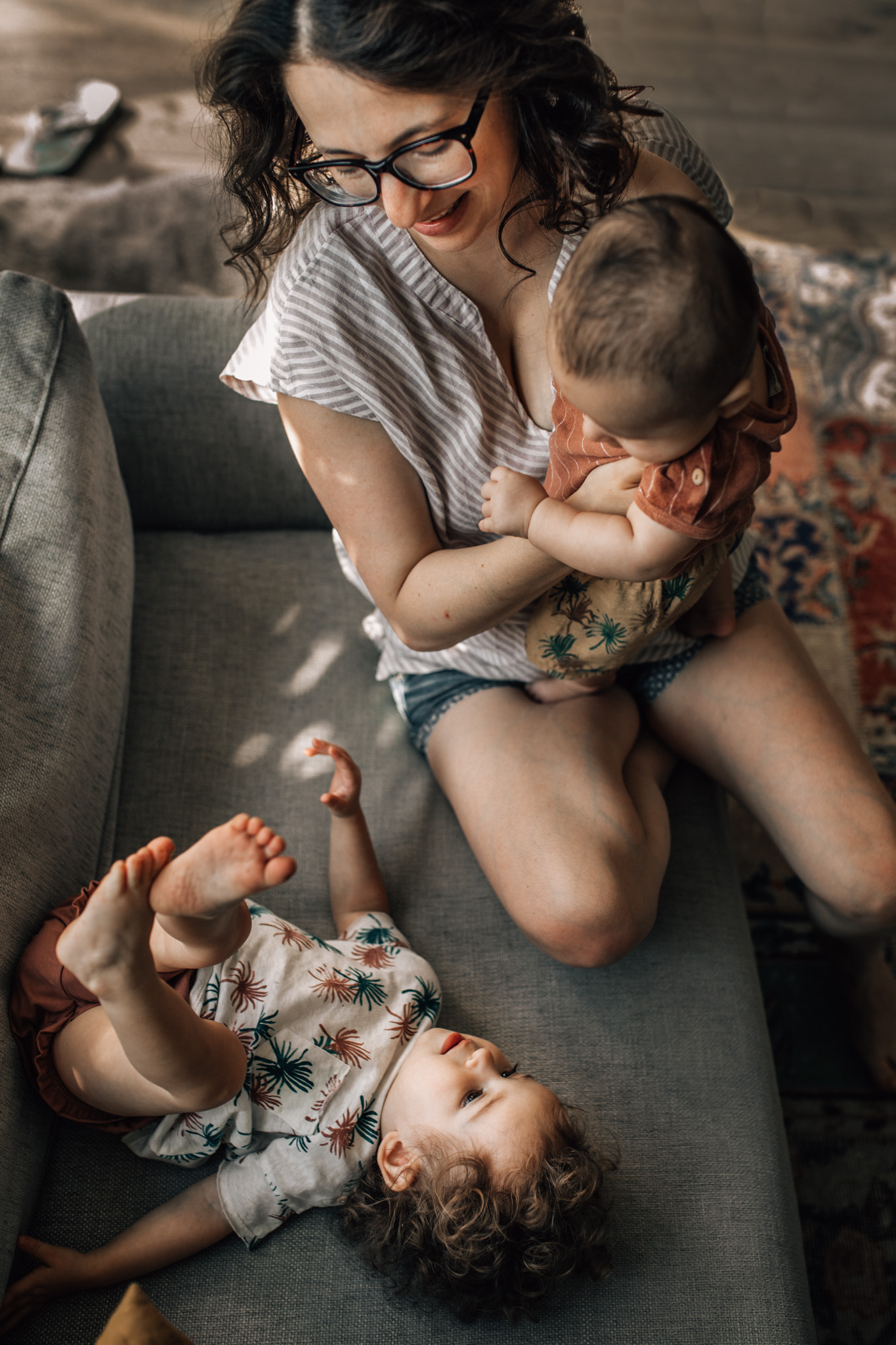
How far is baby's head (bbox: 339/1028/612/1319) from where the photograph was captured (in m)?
0.90

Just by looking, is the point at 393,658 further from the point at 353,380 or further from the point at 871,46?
the point at 871,46

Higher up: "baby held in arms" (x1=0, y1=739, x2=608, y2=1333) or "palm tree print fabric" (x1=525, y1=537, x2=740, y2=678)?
"palm tree print fabric" (x1=525, y1=537, x2=740, y2=678)

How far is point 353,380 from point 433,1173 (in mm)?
832

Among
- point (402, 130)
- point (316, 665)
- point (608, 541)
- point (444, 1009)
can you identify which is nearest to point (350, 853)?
point (444, 1009)

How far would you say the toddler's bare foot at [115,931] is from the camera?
79cm

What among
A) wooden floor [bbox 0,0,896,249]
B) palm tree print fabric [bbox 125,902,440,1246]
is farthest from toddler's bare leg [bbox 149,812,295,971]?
wooden floor [bbox 0,0,896,249]

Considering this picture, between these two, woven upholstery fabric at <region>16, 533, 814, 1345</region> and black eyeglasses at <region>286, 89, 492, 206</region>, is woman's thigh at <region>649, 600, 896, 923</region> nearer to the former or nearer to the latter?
woven upholstery fabric at <region>16, 533, 814, 1345</region>

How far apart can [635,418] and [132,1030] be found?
26.7 inches

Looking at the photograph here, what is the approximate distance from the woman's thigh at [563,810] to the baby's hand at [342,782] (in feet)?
0.44

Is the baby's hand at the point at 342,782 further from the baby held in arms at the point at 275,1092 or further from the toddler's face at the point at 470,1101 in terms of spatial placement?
the toddler's face at the point at 470,1101

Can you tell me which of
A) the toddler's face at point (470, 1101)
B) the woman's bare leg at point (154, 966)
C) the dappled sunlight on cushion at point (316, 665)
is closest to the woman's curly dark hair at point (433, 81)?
the dappled sunlight on cushion at point (316, 665)

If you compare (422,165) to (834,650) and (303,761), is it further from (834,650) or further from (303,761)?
(834,650)

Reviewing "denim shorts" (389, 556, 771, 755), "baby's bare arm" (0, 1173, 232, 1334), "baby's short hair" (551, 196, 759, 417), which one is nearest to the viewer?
"baby's short hair" (551, 196, 759, 417)

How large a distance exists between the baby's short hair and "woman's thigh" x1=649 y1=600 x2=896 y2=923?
562 millimetres
